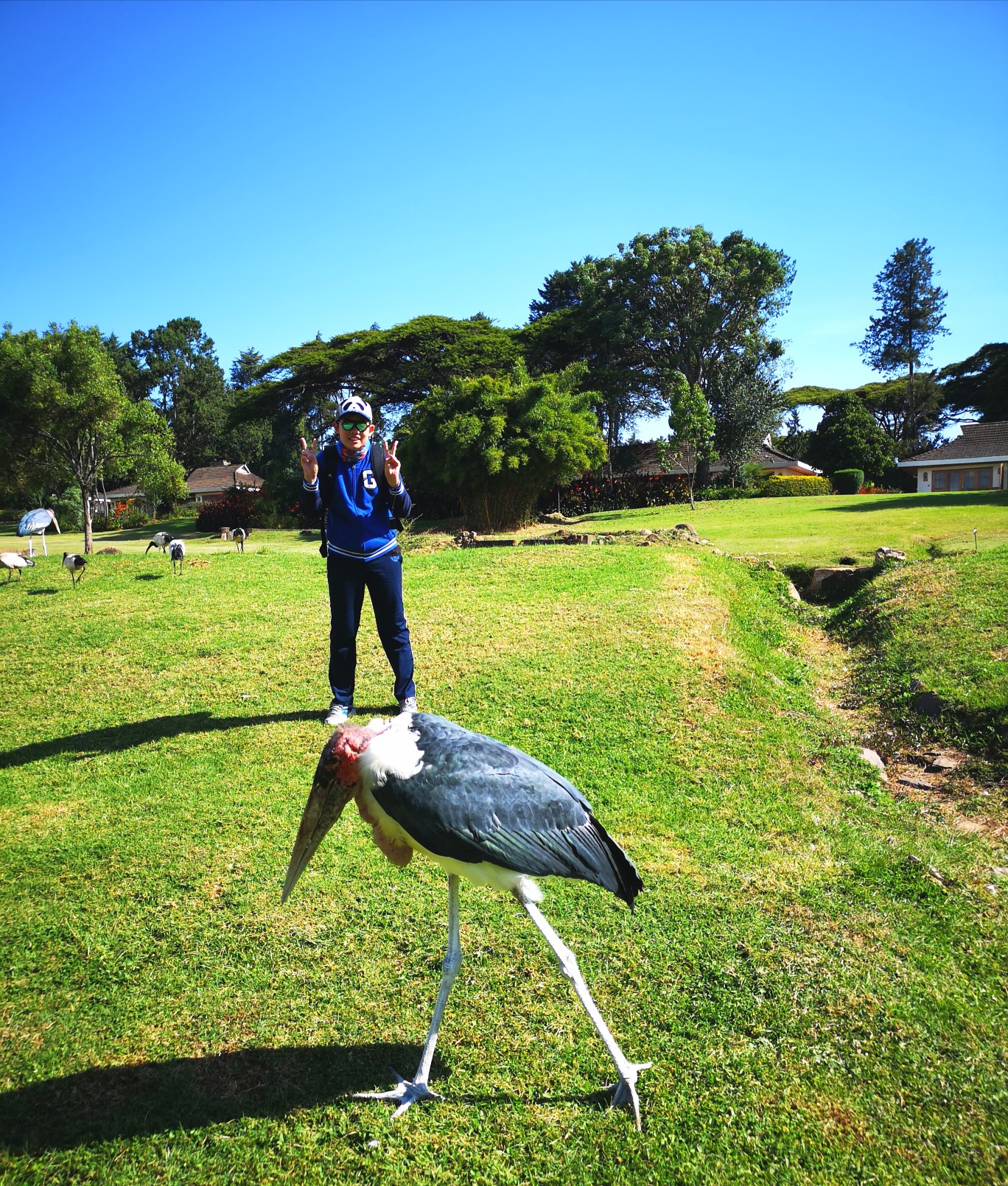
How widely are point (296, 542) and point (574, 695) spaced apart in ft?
61.0

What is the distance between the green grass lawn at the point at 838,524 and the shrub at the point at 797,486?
204 inches

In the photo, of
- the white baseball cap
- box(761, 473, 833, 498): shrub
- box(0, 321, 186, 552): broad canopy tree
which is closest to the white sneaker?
the white baseball cap

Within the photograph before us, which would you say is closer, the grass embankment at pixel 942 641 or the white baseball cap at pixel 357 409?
the white baseball cap at pixel 357 409

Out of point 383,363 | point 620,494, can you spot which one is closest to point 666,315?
point 620,494

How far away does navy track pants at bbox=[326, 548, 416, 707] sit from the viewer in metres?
6.03

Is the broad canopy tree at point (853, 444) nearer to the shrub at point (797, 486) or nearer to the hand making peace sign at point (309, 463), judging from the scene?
the shrub at point (797, 486)

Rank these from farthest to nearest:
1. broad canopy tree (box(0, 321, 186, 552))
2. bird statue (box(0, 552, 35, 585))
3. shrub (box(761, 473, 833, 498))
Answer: shrub (box(761, 473, 833, 498)) → broad canopy tree (box(0, 321, 186, 552)) → bird statue (box(0, 552, 35, 585))

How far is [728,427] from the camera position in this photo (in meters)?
34.8

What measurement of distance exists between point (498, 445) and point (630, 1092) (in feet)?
59.5

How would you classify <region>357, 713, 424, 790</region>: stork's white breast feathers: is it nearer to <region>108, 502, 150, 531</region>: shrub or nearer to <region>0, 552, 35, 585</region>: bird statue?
<region>0, 552, 35, 585</region>: bird statue

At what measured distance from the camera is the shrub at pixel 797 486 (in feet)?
111

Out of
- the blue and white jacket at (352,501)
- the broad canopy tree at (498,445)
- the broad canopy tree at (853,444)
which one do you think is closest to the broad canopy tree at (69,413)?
the broad canopy tree at (498,445)

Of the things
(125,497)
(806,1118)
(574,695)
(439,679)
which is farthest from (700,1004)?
(125,497)

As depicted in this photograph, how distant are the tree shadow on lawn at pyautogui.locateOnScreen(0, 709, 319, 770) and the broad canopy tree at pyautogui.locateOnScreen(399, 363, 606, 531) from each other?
1352 cm
